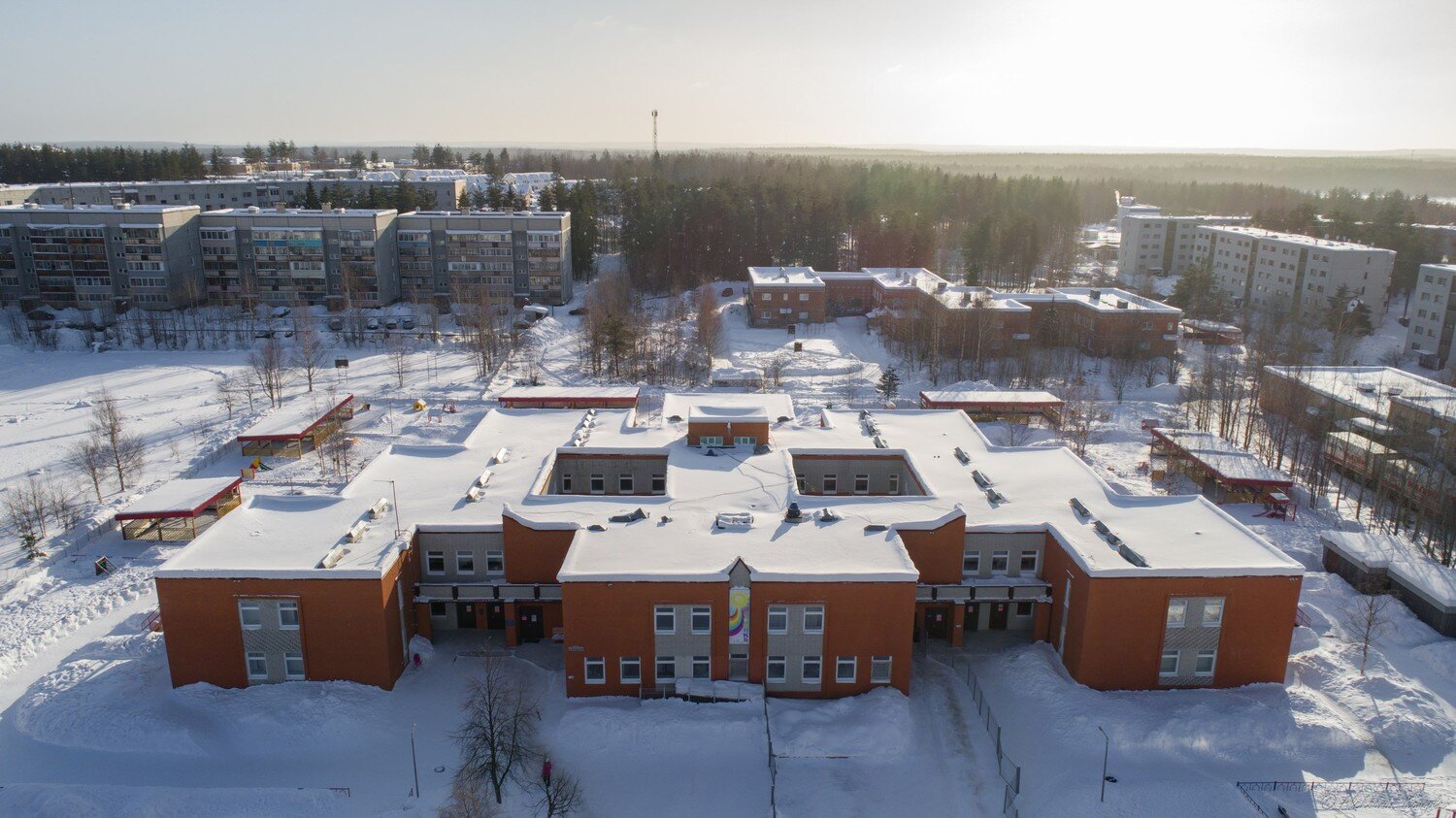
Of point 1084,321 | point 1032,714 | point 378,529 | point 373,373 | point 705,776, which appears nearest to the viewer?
point 705,776

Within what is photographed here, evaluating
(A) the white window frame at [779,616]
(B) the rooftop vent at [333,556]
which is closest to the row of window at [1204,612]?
(A) the white window frame at [779,616]

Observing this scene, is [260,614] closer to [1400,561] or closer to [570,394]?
[570,394]

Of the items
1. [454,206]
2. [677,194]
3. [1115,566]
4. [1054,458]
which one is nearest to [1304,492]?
[1054,458]

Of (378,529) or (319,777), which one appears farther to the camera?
(378,529)

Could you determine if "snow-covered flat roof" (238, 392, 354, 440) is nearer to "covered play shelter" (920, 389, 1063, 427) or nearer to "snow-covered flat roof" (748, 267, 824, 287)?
"covered play shelter" (920, 389, 1063, 427)

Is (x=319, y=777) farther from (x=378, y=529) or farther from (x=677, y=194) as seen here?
(x=677, y=194)

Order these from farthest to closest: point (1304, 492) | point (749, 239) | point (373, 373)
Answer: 1. point (749, 239)
2. point (373, 373)
3. point (1304, 492)

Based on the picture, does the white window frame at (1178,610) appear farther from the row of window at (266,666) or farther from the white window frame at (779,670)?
the row of window at (266,666)

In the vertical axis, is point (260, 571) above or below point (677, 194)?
below
